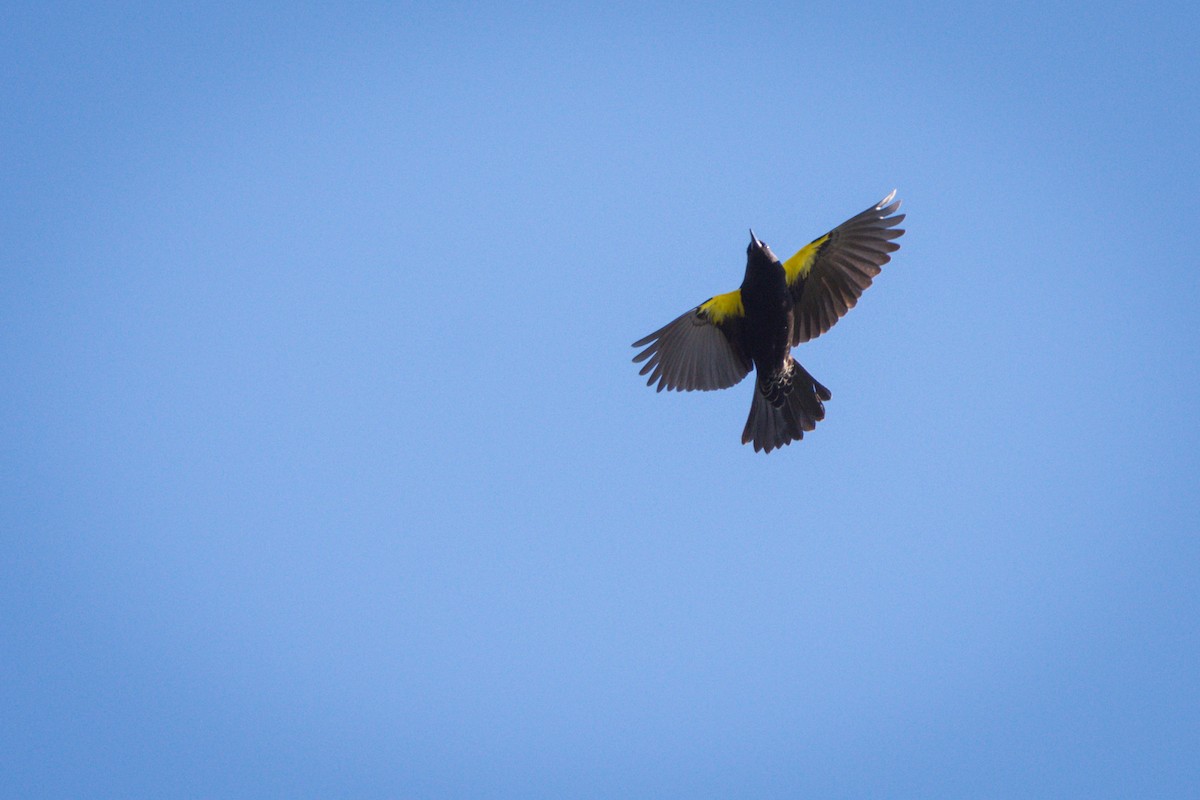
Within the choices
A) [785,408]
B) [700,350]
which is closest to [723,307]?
[700,350]

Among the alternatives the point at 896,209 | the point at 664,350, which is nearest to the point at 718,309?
the point at 664,350

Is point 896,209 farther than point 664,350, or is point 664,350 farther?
point 664,350

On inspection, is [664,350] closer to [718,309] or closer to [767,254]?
[718,309]

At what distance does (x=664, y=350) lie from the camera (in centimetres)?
1241

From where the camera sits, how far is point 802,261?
1159 cm

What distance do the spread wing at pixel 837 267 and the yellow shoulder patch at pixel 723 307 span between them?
0.52m

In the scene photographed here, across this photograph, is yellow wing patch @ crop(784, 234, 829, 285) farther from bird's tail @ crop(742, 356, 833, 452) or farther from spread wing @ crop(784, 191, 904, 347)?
bird's tail @ crop(742, 356, 833, 452)

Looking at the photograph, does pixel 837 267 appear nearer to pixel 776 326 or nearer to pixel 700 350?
pixel 776 326

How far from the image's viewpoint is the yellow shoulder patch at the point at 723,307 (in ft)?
39.1

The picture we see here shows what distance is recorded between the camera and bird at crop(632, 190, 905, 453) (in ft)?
37.3

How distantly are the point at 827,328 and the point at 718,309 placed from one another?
1.06 m

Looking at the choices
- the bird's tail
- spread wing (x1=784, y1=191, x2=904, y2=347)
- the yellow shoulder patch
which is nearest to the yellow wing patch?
spread wing (x1=784, y1=191, x2=904, y2=347)

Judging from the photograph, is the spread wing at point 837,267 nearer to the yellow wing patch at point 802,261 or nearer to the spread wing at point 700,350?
the yellow wing patch at point 802,261

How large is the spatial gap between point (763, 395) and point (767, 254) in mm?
1485
